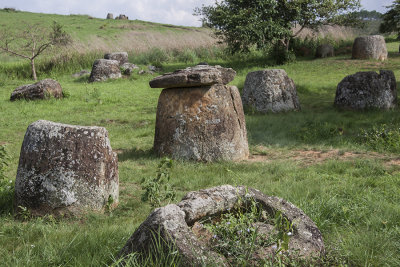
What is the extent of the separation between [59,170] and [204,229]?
6.52 feet

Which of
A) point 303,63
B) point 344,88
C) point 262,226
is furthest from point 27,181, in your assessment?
point 303,63

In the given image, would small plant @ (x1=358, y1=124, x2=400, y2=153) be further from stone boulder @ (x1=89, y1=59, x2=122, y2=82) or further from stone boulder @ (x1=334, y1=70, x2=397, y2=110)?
stone boulder @ (x1=89, y1=59, x2=122, y2=82)

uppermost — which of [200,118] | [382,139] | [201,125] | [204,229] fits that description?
[200,118]

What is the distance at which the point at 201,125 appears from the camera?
630 centimetres

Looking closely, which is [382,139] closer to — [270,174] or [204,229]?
[270,174]

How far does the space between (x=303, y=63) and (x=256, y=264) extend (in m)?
17.7

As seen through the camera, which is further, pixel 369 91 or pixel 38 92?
pixel 38 92

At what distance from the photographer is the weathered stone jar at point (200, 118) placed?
6293 millimetres

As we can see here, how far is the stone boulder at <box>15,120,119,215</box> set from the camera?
396 cm

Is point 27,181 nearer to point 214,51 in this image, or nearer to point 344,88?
point 344,88

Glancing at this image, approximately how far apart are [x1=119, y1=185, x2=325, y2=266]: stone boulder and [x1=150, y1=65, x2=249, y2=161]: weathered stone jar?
340 cm

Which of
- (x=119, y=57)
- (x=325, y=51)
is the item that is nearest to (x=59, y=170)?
(x=119, y=57)

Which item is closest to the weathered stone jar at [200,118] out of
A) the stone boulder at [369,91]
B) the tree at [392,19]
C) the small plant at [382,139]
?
the small plant at [382,139]

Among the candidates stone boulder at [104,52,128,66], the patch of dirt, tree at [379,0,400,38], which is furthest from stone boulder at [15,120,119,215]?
tree at [379,0,400,38]
